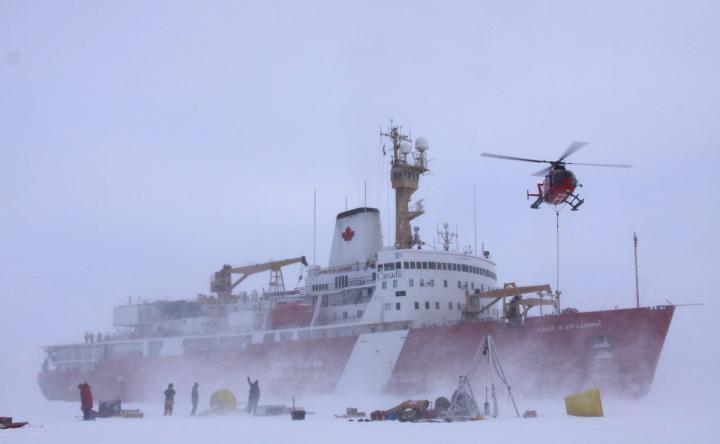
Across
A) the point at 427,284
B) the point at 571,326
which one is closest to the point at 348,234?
the point at 427,284

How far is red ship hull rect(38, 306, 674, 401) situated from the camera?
103ft

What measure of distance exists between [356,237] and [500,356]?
13.1 meters

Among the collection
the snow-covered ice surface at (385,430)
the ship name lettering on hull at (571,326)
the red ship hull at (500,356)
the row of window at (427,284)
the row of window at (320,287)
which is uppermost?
the row of window at (320,287)

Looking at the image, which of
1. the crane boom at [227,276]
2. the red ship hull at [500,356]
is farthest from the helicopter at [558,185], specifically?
the crane boom at [227,276]

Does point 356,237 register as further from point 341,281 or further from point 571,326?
point 571,326

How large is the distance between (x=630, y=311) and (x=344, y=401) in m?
13.7

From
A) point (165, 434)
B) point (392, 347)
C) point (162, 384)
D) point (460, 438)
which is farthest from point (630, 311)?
point (162, 384)

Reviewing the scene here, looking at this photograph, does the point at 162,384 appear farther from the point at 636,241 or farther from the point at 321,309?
the point at 636,241

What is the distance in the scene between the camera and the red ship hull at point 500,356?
3128 cm

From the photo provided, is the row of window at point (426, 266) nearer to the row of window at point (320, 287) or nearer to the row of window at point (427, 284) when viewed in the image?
the row of window at point (427, 284)

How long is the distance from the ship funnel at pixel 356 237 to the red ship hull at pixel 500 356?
5.75 m

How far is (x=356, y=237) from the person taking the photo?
45094mm

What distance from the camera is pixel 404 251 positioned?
4078cm

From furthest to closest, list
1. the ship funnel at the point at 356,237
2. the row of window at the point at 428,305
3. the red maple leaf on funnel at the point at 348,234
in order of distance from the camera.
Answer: the red maple leaf on funnel at the point at 348,234 → the ship funnel at the point at 356,237 → the row of window at the point at 428,305
